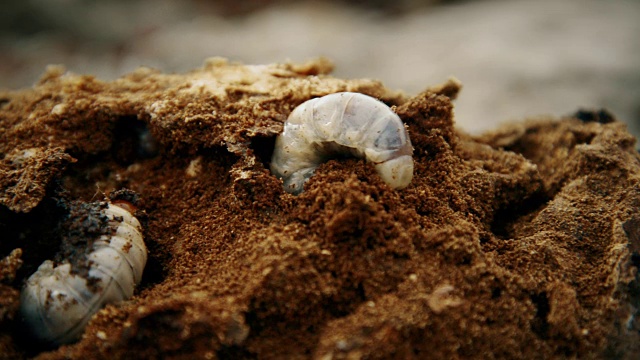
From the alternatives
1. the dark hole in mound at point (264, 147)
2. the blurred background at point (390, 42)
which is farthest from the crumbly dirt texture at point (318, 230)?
the blurred background at point (390, 42)

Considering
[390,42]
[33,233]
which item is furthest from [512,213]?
[390,42]

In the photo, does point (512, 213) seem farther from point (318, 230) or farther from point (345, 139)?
point (318, 230)

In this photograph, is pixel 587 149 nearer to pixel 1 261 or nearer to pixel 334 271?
pixel 334 271

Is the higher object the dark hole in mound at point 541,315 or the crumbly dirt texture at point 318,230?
the crumbly dirt texture at point 318,230

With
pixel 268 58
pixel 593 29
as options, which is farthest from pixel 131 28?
pixel 593 29

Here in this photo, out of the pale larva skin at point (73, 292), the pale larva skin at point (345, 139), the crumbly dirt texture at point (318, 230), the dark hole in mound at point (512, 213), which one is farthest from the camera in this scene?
the dark hole in mound at point (512, 213)

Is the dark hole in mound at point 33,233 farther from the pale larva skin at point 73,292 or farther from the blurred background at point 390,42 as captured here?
the blurred background at point 390,42
